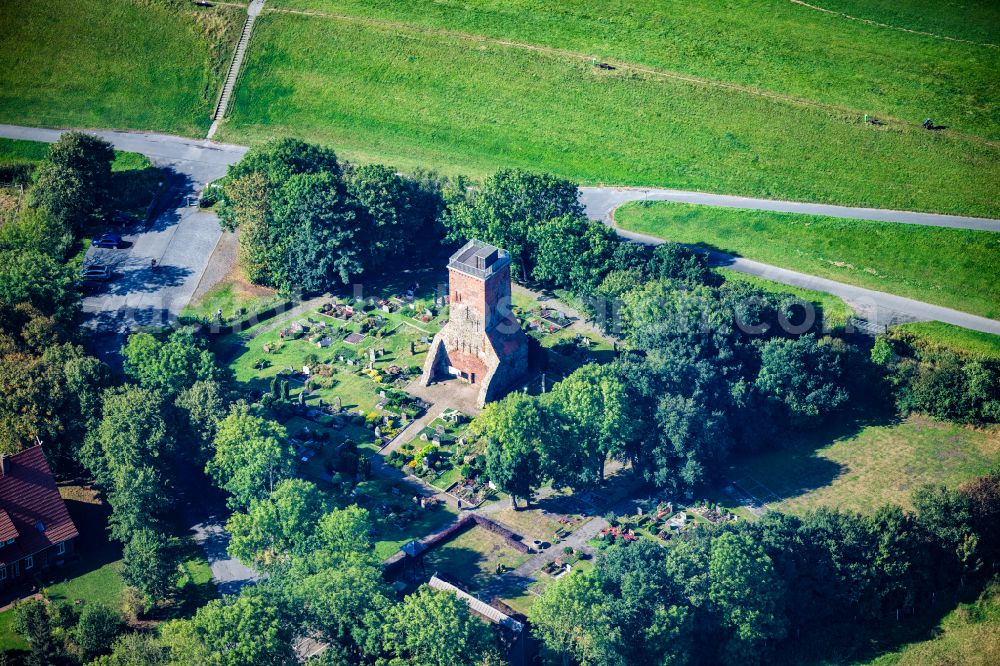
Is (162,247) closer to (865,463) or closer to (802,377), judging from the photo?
(802,377)

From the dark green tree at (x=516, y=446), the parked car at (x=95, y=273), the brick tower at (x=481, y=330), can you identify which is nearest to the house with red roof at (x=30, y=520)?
the parked car at (x=95, y=273)

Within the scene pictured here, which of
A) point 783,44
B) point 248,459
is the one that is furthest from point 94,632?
point 783,44

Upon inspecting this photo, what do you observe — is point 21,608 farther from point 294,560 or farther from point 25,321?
point 25,321

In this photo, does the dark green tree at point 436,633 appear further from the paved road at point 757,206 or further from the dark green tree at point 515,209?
the paved road at point 757,206

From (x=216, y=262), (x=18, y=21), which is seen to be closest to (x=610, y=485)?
(x=216, y=262)

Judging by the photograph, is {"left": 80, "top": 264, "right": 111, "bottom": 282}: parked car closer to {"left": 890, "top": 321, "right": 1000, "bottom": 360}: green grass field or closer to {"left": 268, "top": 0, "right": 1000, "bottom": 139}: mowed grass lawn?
{"left": 268, "top": 0, "right": 1000, "bottom": 139}: mowed grass lawn

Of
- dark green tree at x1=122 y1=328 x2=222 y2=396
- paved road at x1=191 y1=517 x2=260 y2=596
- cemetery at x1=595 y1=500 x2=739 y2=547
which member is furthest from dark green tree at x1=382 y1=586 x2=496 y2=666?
dark green tree at x1=122 y1=328 x2=222 y2=396
